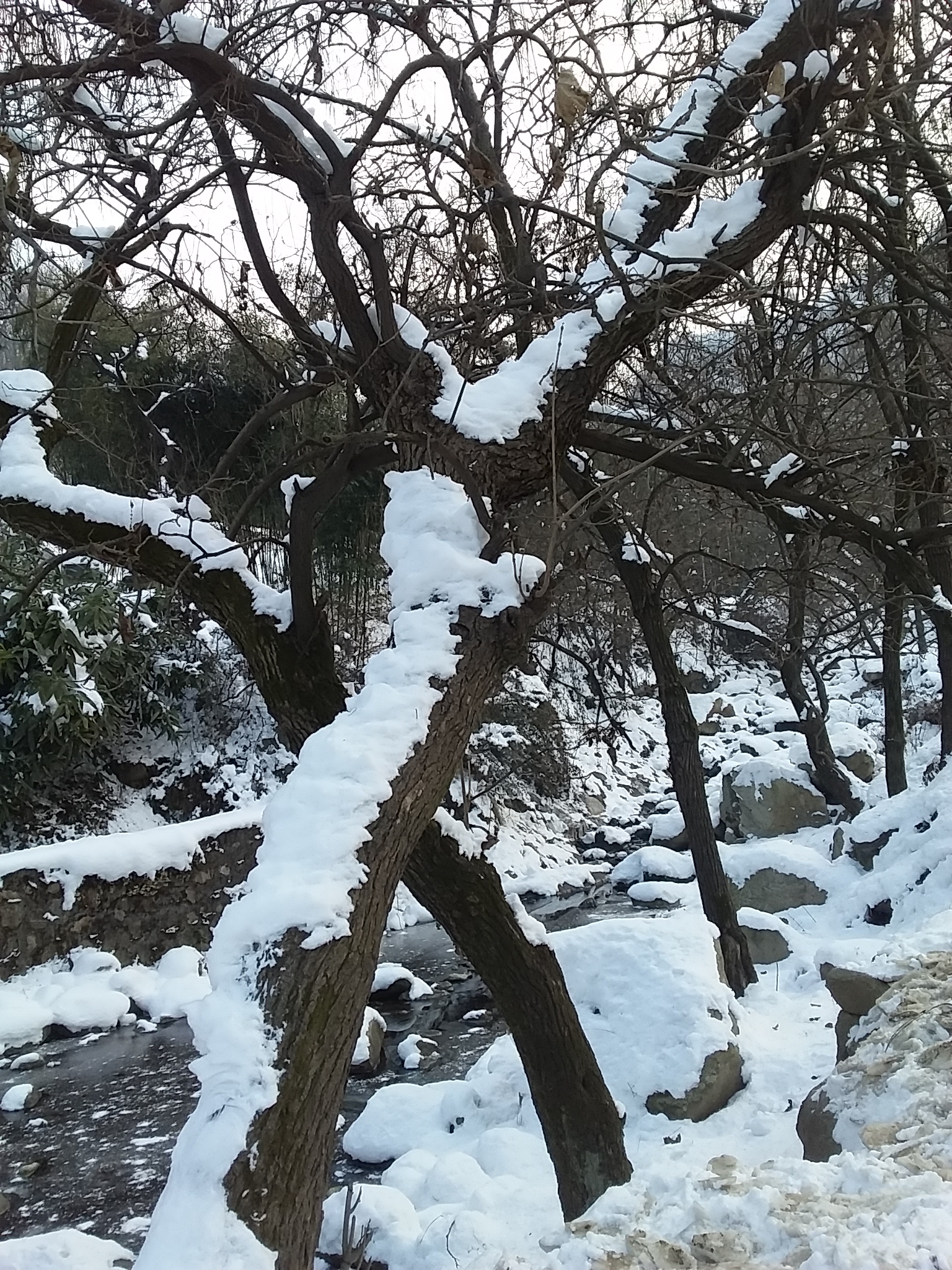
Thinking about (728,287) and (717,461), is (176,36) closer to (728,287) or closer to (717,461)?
(728,287)

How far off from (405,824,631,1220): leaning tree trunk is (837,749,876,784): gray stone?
9.19 meters

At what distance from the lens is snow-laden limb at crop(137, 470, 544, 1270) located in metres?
1.58

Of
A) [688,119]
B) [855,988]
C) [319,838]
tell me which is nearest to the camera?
[319,838]

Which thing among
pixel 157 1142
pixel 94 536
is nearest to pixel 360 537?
pixel 157 1142

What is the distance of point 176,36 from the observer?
2.71m

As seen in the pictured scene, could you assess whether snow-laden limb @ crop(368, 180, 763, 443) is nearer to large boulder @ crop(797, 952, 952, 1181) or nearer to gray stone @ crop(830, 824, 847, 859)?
large boulder @ crop(797, 952, 952, 1181)

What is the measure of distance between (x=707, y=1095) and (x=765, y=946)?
2.27m

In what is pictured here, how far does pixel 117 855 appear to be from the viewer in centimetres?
805

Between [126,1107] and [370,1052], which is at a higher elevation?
[370,1052]

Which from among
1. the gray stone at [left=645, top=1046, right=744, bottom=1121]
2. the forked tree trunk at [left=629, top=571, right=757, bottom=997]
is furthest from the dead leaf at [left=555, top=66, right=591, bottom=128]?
the gray stone at [left=645, top=1046, right=744, bottom=1121]

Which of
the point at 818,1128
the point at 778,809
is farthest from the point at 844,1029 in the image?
the point at 778,809

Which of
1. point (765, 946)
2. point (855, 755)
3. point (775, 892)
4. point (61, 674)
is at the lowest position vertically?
point (765, 946)

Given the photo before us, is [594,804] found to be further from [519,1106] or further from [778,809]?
[519,1106]

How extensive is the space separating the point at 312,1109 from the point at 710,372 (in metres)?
4.23
